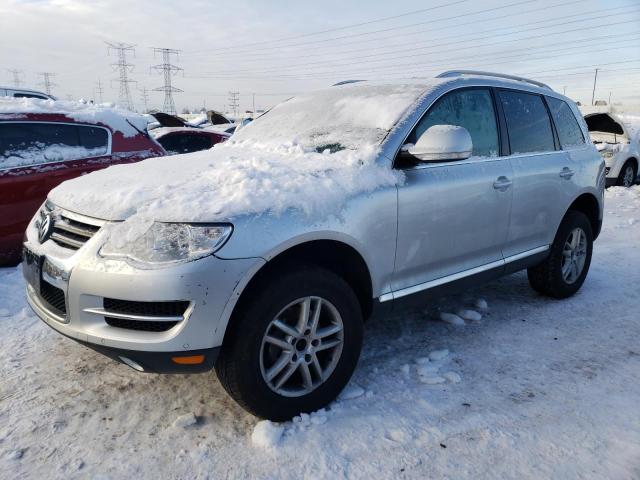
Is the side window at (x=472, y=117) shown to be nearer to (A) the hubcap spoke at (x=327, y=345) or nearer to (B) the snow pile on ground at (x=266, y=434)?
(A) the hubcap spoke at (x=327, y=345)

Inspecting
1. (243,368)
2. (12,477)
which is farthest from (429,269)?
(12,477)

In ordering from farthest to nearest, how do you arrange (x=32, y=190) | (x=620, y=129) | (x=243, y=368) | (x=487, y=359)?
(x=620, y=129)
(x=32, y=190)
(x=487, y=359)
(x=243, y=368)

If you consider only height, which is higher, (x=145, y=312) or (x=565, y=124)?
(x=565, y=124)

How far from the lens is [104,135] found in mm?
5082

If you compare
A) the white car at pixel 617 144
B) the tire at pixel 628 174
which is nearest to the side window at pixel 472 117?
the white car at pixel 617 144

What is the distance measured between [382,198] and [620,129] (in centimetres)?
1108

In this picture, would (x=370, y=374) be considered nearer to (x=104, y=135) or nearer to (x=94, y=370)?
(x=94, y=370)

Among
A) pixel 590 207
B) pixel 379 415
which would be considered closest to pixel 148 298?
pixel 379 415

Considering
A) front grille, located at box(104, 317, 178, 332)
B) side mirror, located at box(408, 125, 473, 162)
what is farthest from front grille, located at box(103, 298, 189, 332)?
side mirror, located at box(408, 125, 473, 162)

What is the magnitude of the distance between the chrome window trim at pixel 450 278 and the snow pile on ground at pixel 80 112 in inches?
144

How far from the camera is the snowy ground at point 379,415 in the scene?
2166mm

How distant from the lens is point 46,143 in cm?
472

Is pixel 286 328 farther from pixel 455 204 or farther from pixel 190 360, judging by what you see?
pixel 455 204

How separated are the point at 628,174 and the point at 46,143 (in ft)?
36.9
